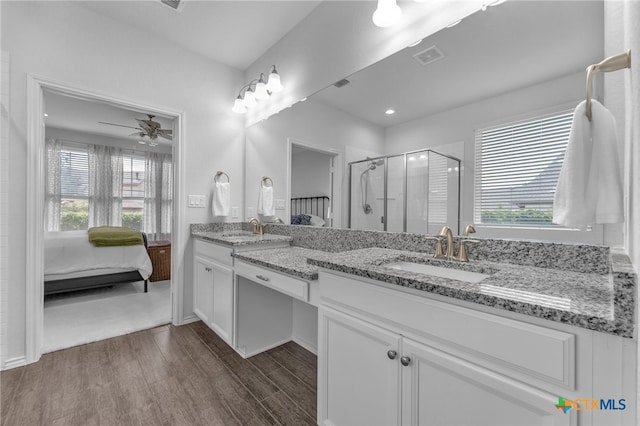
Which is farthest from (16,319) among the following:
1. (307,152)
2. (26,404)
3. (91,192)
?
(91,192)

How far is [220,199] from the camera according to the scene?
8.60 ft

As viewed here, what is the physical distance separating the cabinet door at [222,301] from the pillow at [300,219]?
25.4 inches

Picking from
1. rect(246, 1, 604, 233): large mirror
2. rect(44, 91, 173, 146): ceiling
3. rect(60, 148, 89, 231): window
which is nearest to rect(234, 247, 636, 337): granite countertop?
rect(246, 1, 604, 233): large mirror

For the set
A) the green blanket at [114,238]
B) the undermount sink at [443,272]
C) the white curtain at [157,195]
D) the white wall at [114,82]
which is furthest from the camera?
the white curtain at [157,195]

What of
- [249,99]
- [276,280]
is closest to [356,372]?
[276,280]

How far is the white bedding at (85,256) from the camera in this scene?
2879 millimetres

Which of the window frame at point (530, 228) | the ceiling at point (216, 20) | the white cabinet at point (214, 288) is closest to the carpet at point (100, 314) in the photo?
the white cabinet at point (214, 288)

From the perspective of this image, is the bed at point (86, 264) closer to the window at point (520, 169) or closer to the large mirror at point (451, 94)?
the large mirror at point (451, 94)

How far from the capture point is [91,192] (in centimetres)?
493

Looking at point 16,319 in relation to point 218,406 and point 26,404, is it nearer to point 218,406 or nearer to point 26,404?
point 26,404

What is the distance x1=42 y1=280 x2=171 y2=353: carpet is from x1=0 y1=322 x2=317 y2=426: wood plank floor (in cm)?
21

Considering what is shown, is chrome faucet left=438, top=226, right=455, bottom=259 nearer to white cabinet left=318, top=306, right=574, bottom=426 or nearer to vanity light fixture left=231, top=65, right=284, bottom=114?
white cabinet left=318, top=306, right=574, bottom=426

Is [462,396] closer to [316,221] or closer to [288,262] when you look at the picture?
[288,262]

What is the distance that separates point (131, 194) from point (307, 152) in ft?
→ 16.0
